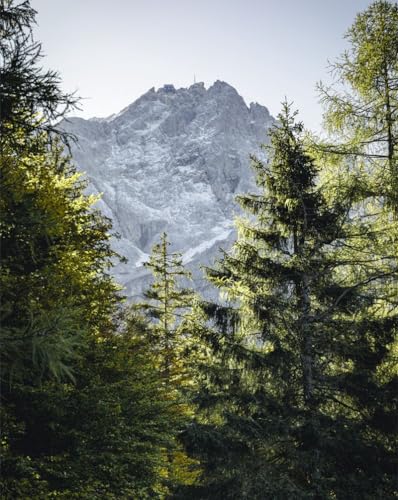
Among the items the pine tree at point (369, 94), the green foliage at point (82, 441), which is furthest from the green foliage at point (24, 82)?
the pine tree at point (369, 94)

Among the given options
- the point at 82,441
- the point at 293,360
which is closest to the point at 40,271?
the point at 82,441

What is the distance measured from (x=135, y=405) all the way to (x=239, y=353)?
7.48 ft

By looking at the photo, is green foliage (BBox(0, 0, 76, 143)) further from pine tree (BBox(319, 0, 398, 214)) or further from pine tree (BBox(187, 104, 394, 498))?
pine tree (BBox(319, 0, 398, 214))

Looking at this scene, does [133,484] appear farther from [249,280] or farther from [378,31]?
[378,31]

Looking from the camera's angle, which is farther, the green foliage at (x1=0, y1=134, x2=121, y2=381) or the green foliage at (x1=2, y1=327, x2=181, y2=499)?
the green foliage at (x1=2, y1=327, x2=181, y2=499)

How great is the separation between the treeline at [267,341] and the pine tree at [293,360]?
0.03 meters

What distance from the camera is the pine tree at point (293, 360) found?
23.6 ft

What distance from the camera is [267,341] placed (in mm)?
8438

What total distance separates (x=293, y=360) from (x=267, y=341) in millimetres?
580

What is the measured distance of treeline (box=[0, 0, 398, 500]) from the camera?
7043 millimetres

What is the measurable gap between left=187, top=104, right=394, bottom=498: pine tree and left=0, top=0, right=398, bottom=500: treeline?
1.2 inches

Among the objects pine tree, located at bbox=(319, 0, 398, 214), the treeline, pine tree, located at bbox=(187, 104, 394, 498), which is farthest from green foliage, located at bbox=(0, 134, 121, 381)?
pine tree, located at bbox=(319, 0, 398, 214)

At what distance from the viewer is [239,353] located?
27.5 feet

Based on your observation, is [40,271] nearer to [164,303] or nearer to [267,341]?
[267,341]
